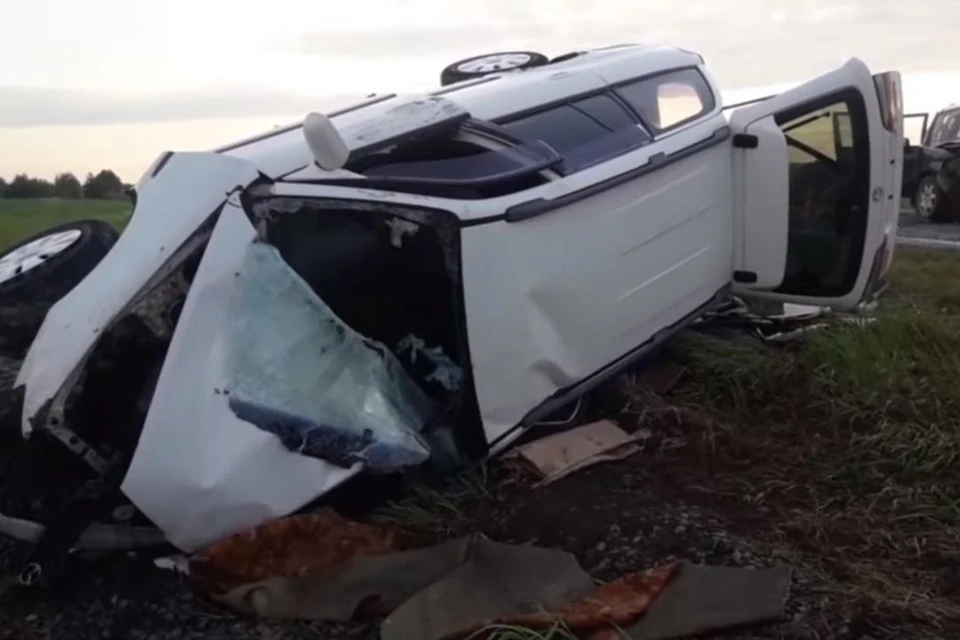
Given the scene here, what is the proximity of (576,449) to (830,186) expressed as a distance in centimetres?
248

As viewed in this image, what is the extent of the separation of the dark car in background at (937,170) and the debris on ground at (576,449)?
10.7 metres

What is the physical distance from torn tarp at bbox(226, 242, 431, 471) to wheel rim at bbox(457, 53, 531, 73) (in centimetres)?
288

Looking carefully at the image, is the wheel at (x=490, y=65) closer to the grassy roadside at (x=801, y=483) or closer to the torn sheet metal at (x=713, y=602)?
the grassy roadside at (x=801, y=483)

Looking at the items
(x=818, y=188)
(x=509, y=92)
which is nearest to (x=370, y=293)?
(x=509, y=92)

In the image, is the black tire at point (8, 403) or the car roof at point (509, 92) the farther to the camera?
the car roof at point (509, 92)

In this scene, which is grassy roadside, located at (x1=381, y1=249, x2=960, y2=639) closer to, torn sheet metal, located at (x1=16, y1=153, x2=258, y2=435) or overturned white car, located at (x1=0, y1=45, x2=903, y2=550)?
overturned white car, located at (x1=0, y1=45, x2=903, y2=550)

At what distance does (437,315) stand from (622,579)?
134cm

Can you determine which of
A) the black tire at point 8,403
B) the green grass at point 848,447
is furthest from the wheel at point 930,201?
the black tire at point 8,403

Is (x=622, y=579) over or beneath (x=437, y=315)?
beneath

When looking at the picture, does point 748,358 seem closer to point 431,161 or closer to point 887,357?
point 887,357

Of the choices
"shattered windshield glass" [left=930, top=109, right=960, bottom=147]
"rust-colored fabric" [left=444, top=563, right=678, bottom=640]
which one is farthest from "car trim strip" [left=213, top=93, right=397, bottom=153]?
"shattered windshield glass" [left=930, top=109, right=960, bottom=147]

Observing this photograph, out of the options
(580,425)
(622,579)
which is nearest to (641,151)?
(580,425)

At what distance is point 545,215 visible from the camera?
195 inches

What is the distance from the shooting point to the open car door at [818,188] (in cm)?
655
